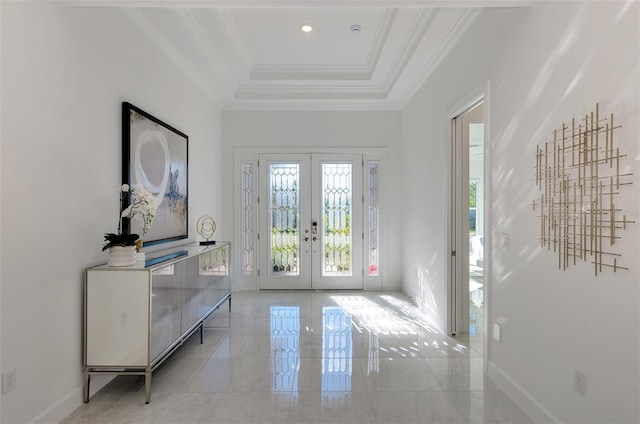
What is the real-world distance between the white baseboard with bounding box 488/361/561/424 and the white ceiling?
2546 mm

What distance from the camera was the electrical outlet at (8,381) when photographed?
6.15 feet

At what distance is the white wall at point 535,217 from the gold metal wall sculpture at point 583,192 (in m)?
0.05

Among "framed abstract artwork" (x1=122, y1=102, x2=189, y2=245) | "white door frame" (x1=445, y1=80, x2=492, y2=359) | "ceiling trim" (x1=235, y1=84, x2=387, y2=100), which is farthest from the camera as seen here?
"ceiling trim" (x1=235, y1=84, x2=387, y2=100)

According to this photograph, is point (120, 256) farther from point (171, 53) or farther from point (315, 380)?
point (171, 53)

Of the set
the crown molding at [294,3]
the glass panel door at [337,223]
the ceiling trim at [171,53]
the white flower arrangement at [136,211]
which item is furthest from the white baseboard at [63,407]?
the glass panel door at [337,223]

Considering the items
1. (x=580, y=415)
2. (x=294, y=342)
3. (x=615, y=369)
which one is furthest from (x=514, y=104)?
(x=294, y=342)

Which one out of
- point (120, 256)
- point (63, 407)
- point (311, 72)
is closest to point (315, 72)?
point (311, 72)

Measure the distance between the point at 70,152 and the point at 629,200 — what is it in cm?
319

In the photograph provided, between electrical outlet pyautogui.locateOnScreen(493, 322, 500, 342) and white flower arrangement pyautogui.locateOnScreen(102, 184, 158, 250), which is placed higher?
white flower arrangement pyautogui.locateOnScreen(102, 184, 158, 250)

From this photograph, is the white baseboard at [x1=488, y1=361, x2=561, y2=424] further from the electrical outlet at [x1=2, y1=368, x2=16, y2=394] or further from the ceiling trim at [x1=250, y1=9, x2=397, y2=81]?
the ceiling trim at [x1=250, y1=9, x2=397, y2=81]

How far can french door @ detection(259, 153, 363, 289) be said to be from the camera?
580cm

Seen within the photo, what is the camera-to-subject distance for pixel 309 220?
19.0ft

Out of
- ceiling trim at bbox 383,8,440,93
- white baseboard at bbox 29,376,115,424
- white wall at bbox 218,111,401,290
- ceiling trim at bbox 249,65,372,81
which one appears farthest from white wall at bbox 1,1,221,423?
white wall at bbox 218,111,401,290

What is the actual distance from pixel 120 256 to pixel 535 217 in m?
2.83
